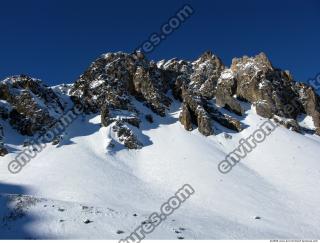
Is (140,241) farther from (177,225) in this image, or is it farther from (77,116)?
(77,116)

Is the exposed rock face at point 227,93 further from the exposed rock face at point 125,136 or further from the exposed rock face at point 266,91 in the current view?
the exposed rock face at point 125,136

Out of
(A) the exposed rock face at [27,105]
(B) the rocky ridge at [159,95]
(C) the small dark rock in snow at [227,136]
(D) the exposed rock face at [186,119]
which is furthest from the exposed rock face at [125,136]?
(C) the small dark rock in snow at [227,136]

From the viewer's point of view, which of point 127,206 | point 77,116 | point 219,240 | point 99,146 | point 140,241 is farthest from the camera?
point 77,116

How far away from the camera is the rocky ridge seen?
70438 mm

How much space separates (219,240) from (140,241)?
633 centimetres

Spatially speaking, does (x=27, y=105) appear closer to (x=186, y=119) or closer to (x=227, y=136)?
(x=186, y=119)

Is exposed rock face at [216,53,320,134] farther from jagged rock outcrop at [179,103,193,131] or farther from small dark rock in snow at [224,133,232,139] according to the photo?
small dark rock in snow at [224,133,232,139]

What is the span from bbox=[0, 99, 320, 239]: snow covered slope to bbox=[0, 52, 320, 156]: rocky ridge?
2.75m

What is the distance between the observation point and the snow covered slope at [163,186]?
31.4 m

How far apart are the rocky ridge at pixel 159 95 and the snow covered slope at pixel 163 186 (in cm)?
275

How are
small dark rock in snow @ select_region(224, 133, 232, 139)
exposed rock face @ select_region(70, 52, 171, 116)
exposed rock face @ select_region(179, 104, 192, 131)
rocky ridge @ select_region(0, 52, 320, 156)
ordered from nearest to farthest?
small dark rock in snow @ select_region(224, 133, 232, 139) < rocky ridge @ select_region(0, 52, 320, 156) < exposed rock face @ select_region(179, 104, 192, 131) < exposed rock face @ select_region(70, 52, 171, 116)

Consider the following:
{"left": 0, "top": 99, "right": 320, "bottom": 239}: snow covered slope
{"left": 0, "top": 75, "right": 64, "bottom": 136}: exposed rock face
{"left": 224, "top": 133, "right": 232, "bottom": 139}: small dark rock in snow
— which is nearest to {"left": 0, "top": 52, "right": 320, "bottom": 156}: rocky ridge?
{"left": 0, "top": 75, "right": 64, "bottom": 136}: exposed rock face

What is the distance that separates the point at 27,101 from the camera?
71.2 m

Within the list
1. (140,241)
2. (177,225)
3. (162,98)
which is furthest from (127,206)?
(162,98)
